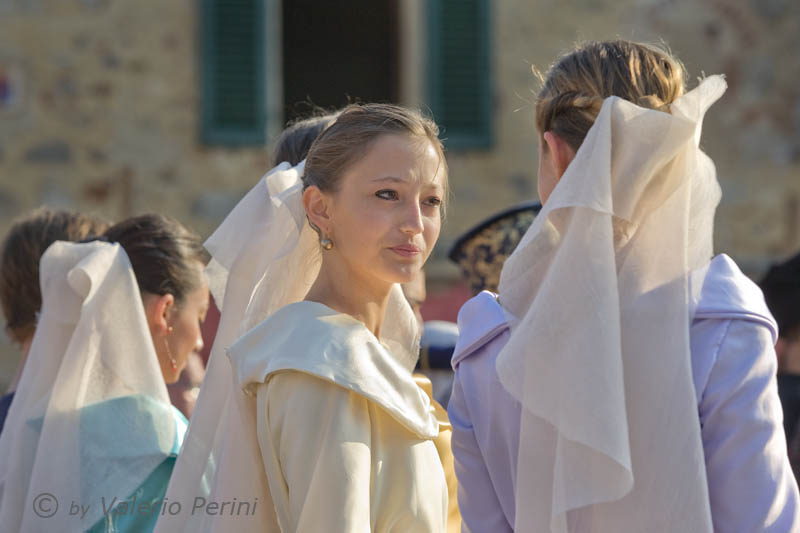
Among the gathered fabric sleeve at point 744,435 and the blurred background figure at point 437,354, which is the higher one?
the gathered fabric sleeve at point 744,435

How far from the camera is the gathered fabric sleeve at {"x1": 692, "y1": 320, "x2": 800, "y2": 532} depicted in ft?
5.09

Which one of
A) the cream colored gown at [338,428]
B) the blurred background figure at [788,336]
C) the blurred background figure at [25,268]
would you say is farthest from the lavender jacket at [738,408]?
the blurred background figure at [25,268]

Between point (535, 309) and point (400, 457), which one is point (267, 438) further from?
point (535, 309)

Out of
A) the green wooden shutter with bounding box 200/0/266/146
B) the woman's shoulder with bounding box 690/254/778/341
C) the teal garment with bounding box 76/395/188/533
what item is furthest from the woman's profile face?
the green wooden shutter with bounding box 200/0/266/146

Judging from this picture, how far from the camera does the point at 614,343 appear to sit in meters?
1.57

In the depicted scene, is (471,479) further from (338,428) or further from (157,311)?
(157,311)

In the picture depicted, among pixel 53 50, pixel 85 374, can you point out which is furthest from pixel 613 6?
pixel 85 374

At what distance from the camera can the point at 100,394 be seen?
238 cm

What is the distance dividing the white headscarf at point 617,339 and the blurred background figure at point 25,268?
1.53m

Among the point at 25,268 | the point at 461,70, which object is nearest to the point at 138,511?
the point at 25,268

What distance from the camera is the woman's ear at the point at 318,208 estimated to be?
5.94 feet

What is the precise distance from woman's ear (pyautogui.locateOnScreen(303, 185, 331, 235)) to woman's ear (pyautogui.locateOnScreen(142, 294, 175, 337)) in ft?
2.80

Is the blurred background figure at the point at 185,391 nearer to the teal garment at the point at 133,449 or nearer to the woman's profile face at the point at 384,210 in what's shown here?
the teal garment at the point at 133,449

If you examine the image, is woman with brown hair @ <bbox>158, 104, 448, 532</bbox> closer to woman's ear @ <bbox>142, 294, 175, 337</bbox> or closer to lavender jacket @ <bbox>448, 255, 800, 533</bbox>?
lavender jacket @ <bbox>448, 255, 800, 533</bbox>
